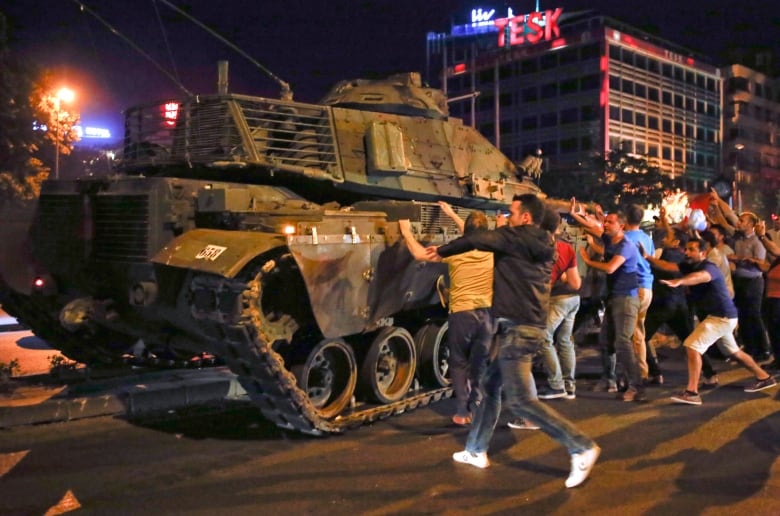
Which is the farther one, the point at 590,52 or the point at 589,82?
the point at 589,82

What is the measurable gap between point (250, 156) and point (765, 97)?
2999 inches

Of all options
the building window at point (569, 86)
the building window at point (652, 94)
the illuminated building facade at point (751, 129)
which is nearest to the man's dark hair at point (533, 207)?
the building window at point (569, 86)

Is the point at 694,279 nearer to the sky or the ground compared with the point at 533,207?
nearer to the ground

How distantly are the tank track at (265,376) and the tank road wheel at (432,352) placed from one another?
5.52ft

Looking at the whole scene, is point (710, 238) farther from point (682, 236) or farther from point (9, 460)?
point (9, 460)

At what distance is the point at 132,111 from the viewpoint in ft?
30.2

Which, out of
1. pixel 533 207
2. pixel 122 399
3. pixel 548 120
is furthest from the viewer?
pixel 548 120

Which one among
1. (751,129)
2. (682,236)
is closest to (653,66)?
(751,129)

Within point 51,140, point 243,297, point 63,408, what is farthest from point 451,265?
point 51,140

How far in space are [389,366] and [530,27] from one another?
55.5 m

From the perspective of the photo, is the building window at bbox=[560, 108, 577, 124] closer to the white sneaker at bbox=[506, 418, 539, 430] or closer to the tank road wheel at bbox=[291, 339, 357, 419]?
the tank road wheel at bbox=[291, 339, 357, 419]

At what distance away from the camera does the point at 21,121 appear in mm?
20875

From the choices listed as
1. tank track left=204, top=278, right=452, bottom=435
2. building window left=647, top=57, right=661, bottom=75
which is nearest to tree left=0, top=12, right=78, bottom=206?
tank track left=204, top=278, right=452, bottom=435

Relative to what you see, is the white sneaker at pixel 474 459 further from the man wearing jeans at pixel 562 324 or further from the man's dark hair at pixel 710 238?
the man's dark hair at pixel 710 238
